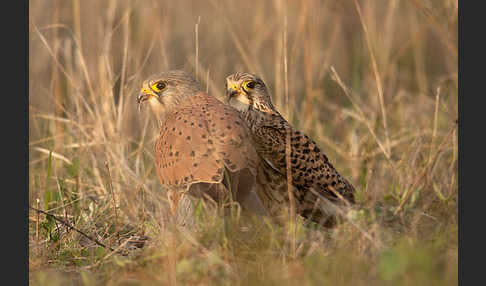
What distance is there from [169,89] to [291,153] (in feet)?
3.19

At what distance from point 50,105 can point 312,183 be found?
3.92 m

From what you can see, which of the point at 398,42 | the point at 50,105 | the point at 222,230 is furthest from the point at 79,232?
the point at 398,42

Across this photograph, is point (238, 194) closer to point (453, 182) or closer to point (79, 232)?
point (79, 232)

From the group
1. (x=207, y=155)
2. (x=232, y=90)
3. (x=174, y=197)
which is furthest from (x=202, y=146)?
(x=232, y=90)

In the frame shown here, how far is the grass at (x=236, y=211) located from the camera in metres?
3.62

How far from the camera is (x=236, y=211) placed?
4168mm

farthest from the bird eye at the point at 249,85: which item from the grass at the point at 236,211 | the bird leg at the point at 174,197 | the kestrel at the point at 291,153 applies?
the bird leg at the point at 174,197

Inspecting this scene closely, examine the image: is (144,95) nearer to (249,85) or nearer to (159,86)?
(159,86)

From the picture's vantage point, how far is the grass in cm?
362

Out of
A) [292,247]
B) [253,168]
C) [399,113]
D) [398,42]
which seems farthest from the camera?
[398,42]

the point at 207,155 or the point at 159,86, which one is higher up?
the point at 159,86

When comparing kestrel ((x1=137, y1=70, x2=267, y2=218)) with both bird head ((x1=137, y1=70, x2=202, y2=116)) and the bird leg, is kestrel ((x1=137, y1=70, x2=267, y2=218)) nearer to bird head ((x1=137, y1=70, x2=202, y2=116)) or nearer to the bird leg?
the bird leg

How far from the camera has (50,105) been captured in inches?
298

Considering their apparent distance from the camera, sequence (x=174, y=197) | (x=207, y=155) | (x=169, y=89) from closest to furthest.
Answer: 1. (x=207, y=155)
2. (x=174, y=197)
3. (x=169, y=89)
